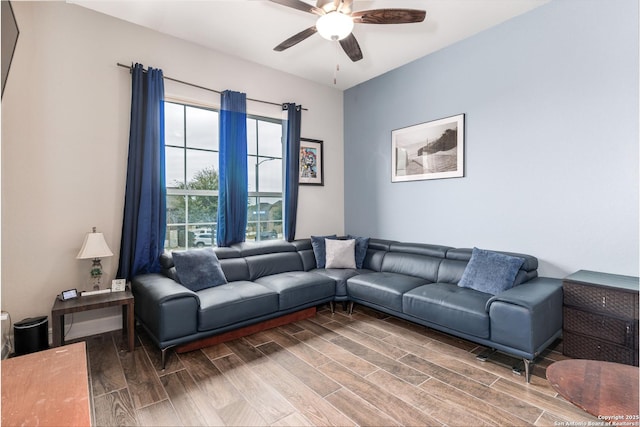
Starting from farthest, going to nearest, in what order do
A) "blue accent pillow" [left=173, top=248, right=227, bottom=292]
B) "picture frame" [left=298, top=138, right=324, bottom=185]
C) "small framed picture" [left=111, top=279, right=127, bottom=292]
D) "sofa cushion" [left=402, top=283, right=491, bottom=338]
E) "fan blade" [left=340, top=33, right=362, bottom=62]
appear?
"picture frame" [left=298, top=138, right=324, bottom=185]
"blue accent pillow" [left=173, top=248, right=227, bottom=292]
"small framed picture" [left=111, top=279, right=127, bottom=292]
"fan blade" [left=340, top=33, right=362, bottom=62]
"sofa cushion" [left=402, top=283, right=491, bottom=338]

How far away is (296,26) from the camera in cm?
326

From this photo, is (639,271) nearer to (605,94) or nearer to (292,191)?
(605,94)

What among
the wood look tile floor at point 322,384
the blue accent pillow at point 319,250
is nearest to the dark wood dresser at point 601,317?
the wood look tile floor at point 322,384

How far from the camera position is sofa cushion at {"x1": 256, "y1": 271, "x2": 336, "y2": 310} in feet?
10.5

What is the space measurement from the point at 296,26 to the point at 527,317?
11.1 ft

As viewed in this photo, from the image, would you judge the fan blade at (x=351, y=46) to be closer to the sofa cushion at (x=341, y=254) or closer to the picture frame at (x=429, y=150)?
the picture frame at (x=429, y=150)

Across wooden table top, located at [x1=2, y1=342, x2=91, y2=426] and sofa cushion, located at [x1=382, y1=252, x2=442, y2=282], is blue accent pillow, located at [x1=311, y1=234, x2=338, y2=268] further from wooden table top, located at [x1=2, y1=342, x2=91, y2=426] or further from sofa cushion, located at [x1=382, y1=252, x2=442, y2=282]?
wooden table top, located at [x1=2, y1=342, x2=91, y2=426]

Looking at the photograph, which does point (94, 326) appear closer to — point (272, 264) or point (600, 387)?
point (272, 264)

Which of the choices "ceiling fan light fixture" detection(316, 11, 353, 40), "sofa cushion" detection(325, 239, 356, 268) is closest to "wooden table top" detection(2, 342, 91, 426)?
"ceiling fan light fixture" detection(316, 11, 353, 40)

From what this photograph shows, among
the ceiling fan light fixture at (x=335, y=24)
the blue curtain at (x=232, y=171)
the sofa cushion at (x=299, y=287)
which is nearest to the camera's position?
the ceiling fan light fixture at (x=335, y=24)

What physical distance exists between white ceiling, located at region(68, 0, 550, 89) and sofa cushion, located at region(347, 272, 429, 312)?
8.78 ft

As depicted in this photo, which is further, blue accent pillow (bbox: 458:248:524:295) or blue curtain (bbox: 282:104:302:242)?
blue curtain (bbox: 282:104:302:242)

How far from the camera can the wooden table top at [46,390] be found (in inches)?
38.6

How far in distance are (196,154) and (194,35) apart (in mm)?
1299
